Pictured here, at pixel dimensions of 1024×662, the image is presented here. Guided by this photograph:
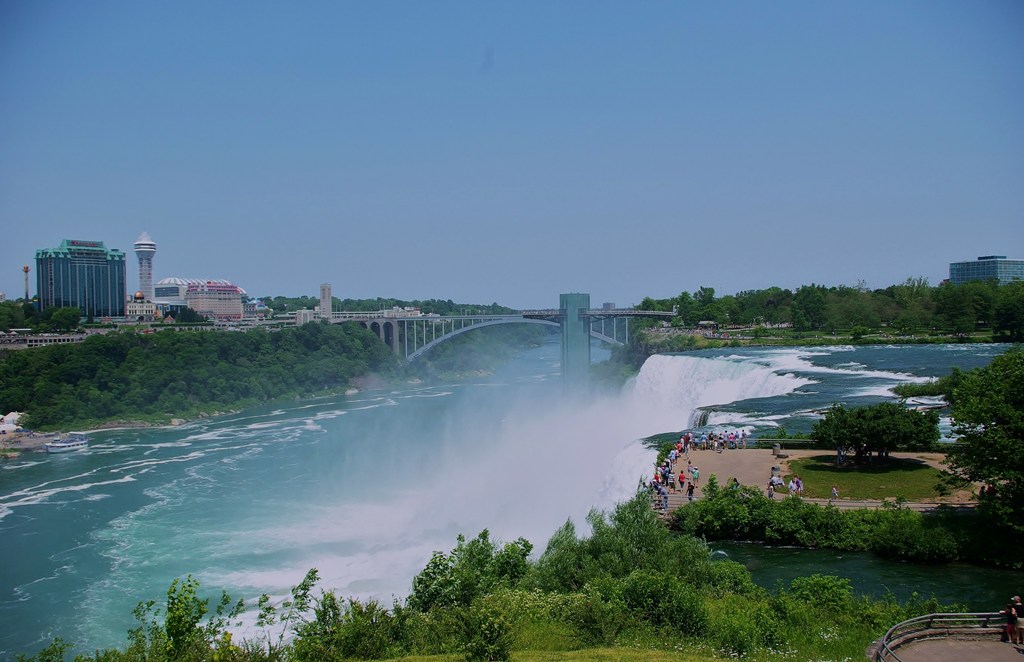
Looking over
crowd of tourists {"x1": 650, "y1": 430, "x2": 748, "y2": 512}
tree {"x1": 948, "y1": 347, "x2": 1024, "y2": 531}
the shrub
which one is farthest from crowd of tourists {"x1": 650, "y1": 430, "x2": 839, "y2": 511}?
the shrub

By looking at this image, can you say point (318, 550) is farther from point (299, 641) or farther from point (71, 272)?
point (71, 272)

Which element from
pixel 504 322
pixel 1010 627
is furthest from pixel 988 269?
pixel 1010 627

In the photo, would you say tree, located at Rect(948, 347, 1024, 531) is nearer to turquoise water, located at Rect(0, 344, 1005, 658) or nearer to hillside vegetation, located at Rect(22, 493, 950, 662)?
hillside vegetation, located at Rect(22, 493, 950, 662)

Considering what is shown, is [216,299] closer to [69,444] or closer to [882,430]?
[69,444]

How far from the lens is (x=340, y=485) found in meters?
21.2

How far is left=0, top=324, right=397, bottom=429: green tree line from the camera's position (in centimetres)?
3422

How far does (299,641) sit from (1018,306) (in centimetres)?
3484

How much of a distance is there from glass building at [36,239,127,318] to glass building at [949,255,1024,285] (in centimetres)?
8653

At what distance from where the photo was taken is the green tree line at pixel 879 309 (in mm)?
35844

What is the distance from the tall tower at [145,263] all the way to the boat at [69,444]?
59056mm

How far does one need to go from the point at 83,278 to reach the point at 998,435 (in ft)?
250

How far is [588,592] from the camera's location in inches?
342

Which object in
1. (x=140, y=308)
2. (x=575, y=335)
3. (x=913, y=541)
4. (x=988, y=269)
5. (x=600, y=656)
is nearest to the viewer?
(x=600, y=656)

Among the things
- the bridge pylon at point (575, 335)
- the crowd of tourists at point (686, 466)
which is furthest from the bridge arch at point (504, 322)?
the crowd of tourists at point (686, 466)
